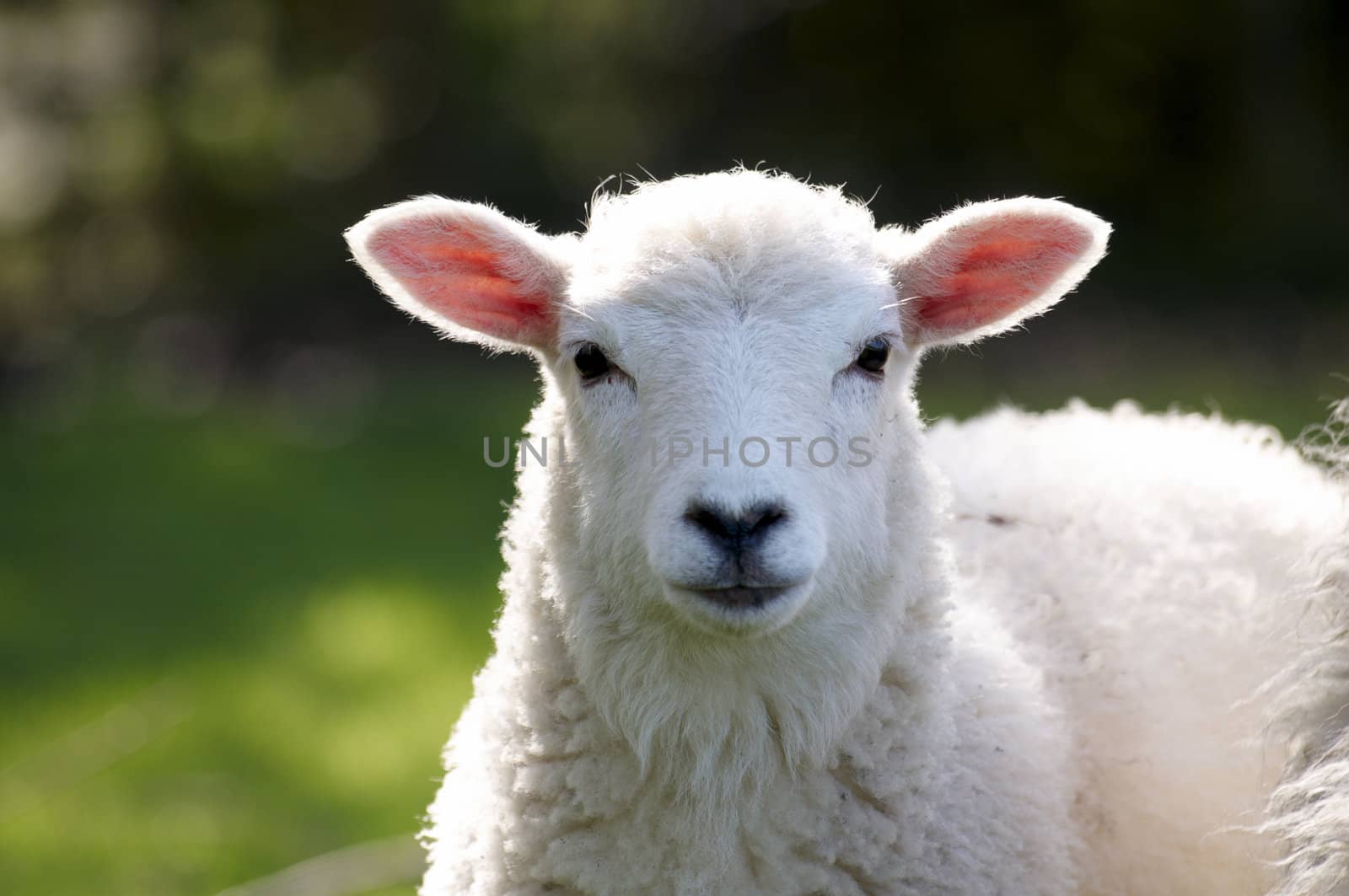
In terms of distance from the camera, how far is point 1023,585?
369 cm

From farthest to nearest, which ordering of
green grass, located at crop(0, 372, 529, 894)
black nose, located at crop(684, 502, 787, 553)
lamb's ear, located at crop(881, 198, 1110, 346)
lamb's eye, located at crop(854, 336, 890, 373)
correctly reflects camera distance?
green grass, located at crop(0, 372, 529, 894), lamb's ear, located at crop(881, 198, 1110, 346), lamb's eye, located at crop(854, 336, 890, 373), black nose, located at crop(684, 502, 787, 553)

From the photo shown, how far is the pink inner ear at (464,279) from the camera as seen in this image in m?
3.21

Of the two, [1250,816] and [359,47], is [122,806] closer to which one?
[1250,816]

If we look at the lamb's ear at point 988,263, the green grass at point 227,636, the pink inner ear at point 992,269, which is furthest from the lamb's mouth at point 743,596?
the green grass at point 227,636

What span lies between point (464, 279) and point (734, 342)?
73 cm

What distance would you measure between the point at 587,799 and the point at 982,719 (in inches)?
34.3

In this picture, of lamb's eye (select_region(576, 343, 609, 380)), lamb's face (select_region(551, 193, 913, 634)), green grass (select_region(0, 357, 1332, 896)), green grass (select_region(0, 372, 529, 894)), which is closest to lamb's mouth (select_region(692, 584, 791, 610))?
lamb's face (select_region(551, 193, 913, 634))

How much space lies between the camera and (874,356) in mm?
3080

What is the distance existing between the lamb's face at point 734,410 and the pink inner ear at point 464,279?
17cm

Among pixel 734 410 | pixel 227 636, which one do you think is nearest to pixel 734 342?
pixel 734 410

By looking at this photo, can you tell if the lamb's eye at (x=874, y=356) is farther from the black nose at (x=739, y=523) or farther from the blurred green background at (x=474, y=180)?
the blurred green background at (x=474, y=180)

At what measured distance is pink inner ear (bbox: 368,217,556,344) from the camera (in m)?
3.21

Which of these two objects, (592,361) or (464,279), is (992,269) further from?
(464,279)

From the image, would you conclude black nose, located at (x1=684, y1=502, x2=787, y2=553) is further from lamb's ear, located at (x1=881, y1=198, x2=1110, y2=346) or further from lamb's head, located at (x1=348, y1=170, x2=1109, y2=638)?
lamb's ear, located at (x1=881, y1=198, x2=1110, y2=346)
